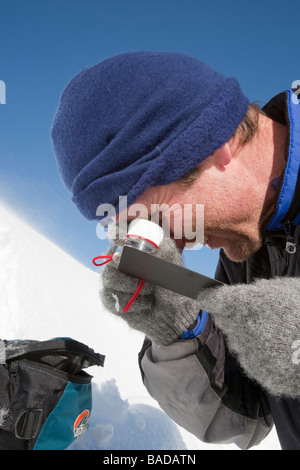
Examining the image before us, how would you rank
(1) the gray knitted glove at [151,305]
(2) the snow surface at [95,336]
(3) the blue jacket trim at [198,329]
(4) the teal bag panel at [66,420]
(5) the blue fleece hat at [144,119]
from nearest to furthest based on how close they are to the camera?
(5) the blue fleece hat at [144,119], (1) the gray knitted glove at [151,305], (4) the teal bag panel at [66,420], (3) the blue jacket trim at [198,329], (2) the snow surface at [95,336]

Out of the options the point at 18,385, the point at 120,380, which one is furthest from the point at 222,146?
the point at 120,380

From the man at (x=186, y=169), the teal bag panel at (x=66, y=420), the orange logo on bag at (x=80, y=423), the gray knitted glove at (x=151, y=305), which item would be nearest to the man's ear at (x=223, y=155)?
the man at (x=186, y=169)

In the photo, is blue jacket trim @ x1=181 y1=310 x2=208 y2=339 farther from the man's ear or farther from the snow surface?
the man's ear

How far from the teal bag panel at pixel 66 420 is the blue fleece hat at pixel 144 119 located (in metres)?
1.14

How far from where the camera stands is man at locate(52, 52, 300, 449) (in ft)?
5.15

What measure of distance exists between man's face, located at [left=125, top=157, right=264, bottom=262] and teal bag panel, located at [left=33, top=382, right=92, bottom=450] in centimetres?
107

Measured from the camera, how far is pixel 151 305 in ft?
5.79

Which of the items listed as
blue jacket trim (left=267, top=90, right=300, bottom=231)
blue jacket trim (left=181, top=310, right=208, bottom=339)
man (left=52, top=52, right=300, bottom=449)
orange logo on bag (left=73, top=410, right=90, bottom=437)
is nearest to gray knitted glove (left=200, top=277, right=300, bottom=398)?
man (left=52, top=52, right=300, bottom=449)

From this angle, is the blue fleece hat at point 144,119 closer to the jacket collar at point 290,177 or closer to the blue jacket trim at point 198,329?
the jacket collar at point 290,177

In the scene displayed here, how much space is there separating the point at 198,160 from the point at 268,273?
1.01 metres

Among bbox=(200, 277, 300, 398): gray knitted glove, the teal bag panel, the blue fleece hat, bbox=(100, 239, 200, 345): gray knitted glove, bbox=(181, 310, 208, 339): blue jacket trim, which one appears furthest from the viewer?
bbox=(181, 310, 208, 339): blue jacket trim

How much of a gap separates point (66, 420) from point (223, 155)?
5.65ft

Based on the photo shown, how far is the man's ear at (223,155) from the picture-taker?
1.63m

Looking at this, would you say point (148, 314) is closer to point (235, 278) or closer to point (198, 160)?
point (198, 160)
